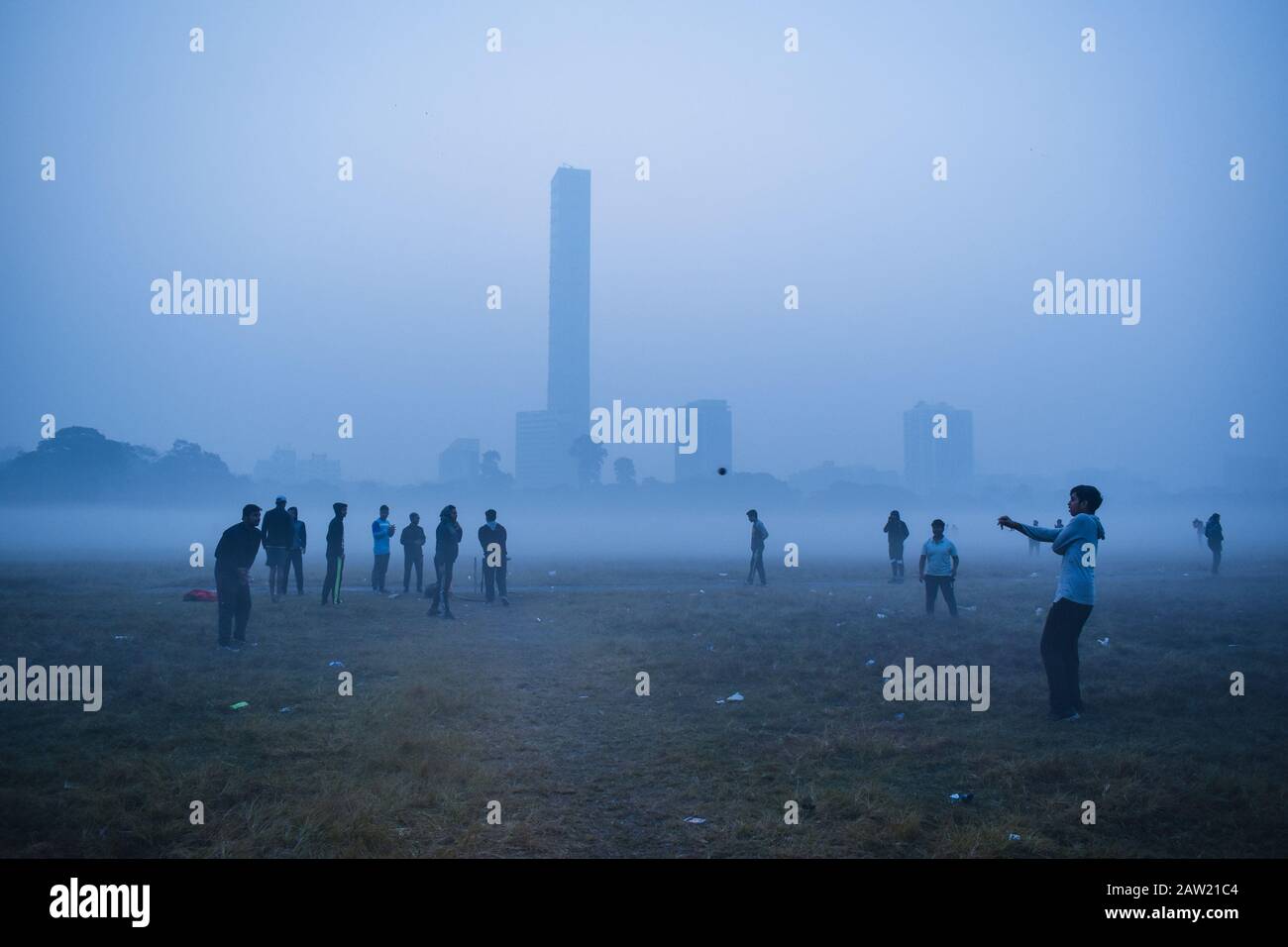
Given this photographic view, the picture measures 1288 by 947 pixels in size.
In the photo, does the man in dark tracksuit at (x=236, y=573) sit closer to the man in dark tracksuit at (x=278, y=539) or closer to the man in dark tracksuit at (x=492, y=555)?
the man in dark tracksuit at (x=278, y=539)

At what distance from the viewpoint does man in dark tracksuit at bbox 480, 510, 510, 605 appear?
19484mm

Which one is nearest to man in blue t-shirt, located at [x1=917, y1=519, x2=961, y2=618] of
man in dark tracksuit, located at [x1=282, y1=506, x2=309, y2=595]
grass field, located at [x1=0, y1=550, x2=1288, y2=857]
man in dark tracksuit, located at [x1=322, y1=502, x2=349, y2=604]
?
grass field, located at [x1=0, y1=550, x2=1288, y2=857]

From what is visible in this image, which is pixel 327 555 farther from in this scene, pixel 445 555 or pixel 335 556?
pixel 445 555

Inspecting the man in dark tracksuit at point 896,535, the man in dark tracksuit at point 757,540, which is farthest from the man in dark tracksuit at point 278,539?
the man in dark tracksuit at point 896,535

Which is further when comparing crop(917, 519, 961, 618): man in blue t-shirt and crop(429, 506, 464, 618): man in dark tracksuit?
crop(429, 506, 464, 618): man in dark tracksuit

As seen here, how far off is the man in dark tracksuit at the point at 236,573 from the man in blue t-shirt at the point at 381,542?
6.95m

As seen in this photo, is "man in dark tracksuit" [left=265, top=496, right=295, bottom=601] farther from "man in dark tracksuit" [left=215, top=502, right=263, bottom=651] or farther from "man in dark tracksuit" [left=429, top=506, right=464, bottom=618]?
"man in dark tracksuit" [left=215, top=502, right=263, bottom=651]

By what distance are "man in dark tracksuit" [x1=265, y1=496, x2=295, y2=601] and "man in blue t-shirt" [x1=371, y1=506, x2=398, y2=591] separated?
6.92 ft

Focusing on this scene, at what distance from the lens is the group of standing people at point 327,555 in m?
12.7

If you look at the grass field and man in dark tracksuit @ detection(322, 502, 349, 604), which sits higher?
man in dark tracksuit @ detection(322, 502, 349, 604)

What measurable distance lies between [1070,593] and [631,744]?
490cm

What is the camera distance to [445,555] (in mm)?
17578

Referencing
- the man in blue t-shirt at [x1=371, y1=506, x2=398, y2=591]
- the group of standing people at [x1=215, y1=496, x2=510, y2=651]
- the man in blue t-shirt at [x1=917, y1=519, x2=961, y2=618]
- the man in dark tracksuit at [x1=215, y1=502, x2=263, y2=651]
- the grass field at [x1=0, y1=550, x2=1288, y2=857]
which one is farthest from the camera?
the man in blue t-shirt at [x1=371, y1=506, x2=398, y2=591]
